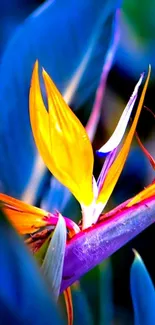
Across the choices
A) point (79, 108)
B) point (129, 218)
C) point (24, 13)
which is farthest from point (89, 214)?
point (24, 13)

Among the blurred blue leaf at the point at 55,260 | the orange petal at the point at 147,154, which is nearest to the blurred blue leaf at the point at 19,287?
the blurred blue leaf at the point at 55,260

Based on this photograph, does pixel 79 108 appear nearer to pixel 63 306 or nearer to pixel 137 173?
pixel 137 173

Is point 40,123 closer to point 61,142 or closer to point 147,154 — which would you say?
point 61,142

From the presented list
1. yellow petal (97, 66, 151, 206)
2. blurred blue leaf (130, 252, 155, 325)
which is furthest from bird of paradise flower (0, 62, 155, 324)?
blurred blue leaf (130, 252, 155, 325)

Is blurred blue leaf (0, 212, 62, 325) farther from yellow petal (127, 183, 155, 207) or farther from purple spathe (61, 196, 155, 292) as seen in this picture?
yellow petal (127, 183, 155, 207)

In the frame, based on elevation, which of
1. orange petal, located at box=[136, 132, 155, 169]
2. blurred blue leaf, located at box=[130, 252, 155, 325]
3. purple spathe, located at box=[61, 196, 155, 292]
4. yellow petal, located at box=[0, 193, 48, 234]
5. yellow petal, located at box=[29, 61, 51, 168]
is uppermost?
yellow petal, located at box=[29, 61, 51, 168]

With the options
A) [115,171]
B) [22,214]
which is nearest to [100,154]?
[115,171]
